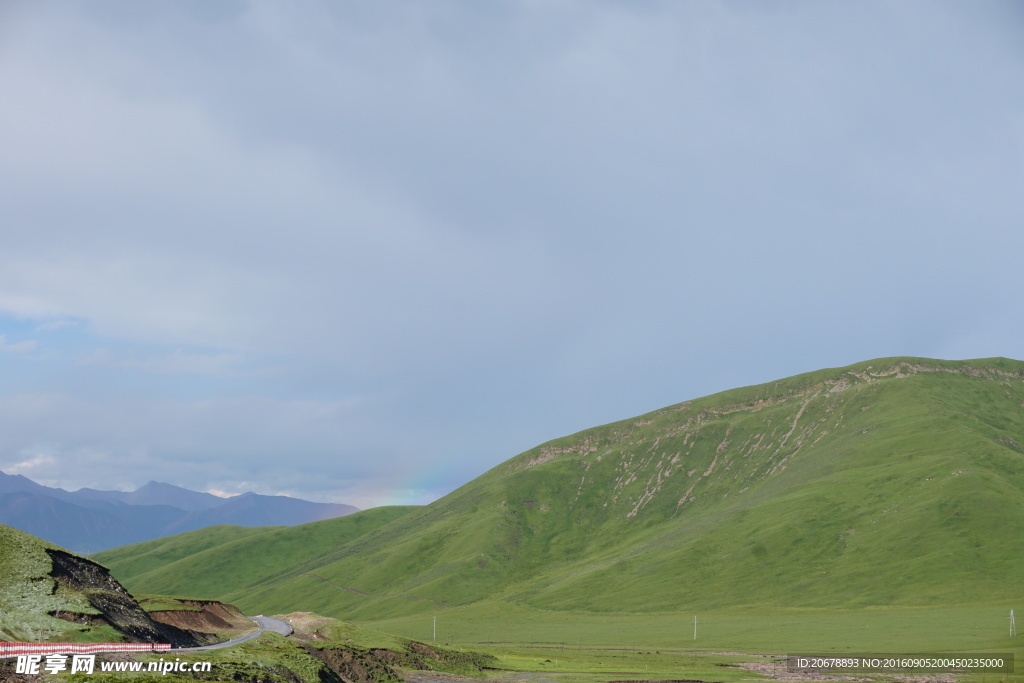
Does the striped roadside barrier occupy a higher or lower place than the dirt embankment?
higher

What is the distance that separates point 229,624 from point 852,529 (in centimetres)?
16475

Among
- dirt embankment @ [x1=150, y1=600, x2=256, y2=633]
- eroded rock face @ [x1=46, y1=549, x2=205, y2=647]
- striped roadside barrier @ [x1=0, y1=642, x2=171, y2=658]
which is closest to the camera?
striped roadside barrier @ [x1=0, y1=642, x2=171, y2=658]

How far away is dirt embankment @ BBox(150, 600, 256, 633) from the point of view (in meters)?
Result: 89.2

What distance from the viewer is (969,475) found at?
19450 centimetres

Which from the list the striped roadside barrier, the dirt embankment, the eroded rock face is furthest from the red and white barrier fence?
Result: the dirt embankment

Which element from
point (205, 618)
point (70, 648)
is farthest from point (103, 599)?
point (205, 618)

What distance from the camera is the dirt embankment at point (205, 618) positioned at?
89250mm

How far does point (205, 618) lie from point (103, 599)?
3673 centimetres

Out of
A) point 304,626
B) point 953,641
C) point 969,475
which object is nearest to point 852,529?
point 969,475

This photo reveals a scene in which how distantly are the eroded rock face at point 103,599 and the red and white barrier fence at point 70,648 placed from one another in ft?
11.9

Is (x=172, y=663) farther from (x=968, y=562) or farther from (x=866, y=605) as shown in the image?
(x=968, y=562)

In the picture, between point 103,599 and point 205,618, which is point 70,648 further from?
point 205,618

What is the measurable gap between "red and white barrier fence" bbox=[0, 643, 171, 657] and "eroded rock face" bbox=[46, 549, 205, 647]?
3.63 m

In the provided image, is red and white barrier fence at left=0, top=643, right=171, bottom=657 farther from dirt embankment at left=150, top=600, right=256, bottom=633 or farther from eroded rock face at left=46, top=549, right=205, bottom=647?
dirt embankment at left=150, top=600, right=256, bottom=633
